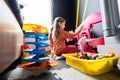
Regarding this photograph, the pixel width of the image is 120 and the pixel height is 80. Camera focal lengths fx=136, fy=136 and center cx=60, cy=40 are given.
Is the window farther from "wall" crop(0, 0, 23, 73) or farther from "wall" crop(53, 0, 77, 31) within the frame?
"wall" crop(0, 0, 23, 73)

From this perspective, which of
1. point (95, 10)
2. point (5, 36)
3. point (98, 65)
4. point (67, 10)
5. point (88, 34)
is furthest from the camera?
point (67, 10)

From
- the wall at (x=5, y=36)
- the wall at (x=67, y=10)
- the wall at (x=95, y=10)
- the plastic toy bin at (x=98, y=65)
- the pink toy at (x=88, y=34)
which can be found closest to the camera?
the wall at (x=5, y=36)

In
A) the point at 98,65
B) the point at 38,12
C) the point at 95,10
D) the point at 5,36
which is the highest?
the point at 38,12

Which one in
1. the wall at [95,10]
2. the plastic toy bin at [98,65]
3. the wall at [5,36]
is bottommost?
the plastic toy bin at [98,65]

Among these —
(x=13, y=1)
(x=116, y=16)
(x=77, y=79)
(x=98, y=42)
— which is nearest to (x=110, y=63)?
(x=77, y=79)

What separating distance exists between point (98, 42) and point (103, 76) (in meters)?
0.69

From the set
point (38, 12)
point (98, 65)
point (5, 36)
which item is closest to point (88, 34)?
point (98, 65)

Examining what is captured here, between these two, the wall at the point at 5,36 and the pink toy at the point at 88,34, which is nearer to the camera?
the wall at the point at 5,36

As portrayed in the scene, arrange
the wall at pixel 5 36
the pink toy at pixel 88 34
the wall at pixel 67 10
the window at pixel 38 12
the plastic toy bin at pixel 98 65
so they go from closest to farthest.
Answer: the wall at pixel 5 36
the plastic toy bin at pixel 98 65
the pink toy at pixel 88 34
the window at pixel 38 12
the wall at pixel 67 10

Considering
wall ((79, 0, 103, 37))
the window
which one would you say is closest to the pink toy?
wall ((79, 0, 103, 37))

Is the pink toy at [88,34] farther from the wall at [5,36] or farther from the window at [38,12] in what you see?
the window at [38,12]

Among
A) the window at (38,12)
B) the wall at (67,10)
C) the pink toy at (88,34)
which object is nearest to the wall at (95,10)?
the pink toy at (88,34)

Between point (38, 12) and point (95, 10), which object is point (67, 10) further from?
point (95, 10)

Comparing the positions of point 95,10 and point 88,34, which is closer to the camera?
point 88,34
